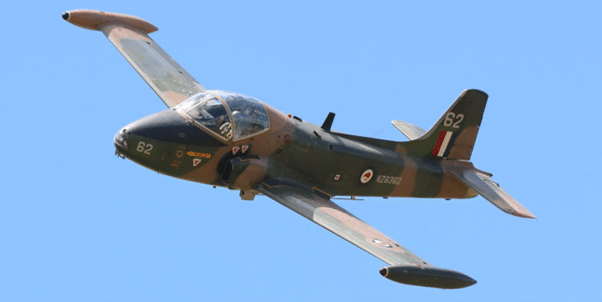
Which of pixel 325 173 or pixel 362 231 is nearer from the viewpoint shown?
pixel 362 231

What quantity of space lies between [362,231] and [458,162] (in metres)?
5.79

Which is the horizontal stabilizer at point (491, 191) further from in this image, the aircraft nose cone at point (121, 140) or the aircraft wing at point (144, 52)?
the aircraft nose cone at point (121, 140)

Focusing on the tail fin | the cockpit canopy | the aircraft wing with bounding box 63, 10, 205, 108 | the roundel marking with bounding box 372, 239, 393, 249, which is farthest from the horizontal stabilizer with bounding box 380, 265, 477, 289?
the aircraft wing with bounding box 63, 10, 205, 108

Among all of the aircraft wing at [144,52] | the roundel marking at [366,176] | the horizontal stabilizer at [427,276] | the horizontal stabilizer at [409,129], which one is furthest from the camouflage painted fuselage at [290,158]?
the horizontal stabilizer at [427,276]

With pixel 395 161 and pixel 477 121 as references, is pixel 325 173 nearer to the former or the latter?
pixel 395 161

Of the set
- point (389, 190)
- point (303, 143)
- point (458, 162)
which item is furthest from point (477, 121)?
point (303, 143)

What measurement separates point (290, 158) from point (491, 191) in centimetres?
548

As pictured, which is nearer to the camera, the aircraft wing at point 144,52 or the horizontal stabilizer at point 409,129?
the aircraft wing at point 144,52

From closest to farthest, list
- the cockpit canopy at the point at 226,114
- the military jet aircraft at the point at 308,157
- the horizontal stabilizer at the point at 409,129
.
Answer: the military jet aircraft at the point at 308,157, the cockpit canopy at the point at 226,114, the horizontal stabilizer at the point at 409,129

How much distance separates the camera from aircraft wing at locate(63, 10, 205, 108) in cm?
2845

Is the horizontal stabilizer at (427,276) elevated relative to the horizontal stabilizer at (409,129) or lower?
lower

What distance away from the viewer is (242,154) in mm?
25547

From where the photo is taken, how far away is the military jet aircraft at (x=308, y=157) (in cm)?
2458

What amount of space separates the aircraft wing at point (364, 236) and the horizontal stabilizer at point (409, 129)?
4404 millimetres
